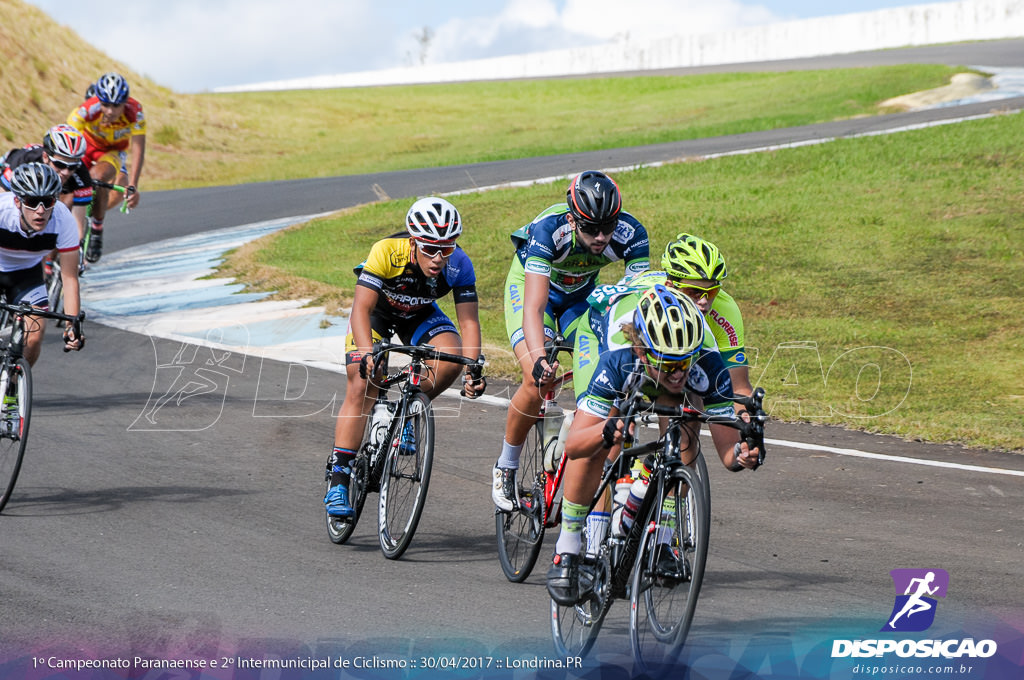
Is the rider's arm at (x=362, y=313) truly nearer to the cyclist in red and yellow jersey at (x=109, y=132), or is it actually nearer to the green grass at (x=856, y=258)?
the green grass at (x=856, y=258)

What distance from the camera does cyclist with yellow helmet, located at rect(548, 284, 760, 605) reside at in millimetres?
4801

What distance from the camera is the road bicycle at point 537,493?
6.18m

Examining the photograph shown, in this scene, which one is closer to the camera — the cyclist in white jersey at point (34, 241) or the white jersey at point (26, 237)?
the cyclist in white jersey at point (34, 241)

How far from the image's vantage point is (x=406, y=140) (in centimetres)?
3916

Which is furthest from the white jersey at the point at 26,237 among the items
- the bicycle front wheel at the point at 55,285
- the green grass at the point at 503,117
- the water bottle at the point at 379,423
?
the green grass at the point at 503,117

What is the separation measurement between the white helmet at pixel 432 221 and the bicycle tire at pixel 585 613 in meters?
2.22

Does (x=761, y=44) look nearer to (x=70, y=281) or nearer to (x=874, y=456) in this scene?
(x=874, y=456)

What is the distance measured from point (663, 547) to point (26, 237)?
5.71 meters

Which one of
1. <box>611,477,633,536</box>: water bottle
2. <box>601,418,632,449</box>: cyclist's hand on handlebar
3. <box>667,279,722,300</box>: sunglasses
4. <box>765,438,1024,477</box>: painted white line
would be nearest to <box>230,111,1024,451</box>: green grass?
<box>765,438,1024,477</box>: painted white line

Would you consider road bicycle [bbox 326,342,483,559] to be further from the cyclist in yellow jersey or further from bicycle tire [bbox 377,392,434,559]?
the cyclist in yellow jersey

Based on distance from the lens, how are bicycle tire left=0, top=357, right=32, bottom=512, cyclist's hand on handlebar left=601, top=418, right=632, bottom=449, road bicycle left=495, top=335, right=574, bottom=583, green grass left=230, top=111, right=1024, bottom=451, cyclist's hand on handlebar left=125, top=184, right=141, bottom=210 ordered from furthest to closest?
cyclist's hand on handlebar left=125, top=184, right=141, bottom=210 → green grass left=230, top=111, right=1024, bottom=451 → bicycle tire left=0, top=357, right=32, bottom=512 → road bicycle left=495, top=335, right=574, bottom=583 → cyclist's hand on handlebar left=601, top=418, right=632, bottom=449

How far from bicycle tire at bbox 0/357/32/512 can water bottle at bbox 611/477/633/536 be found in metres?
4.09

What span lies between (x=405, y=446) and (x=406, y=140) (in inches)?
1310

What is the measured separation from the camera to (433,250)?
22.3ft
